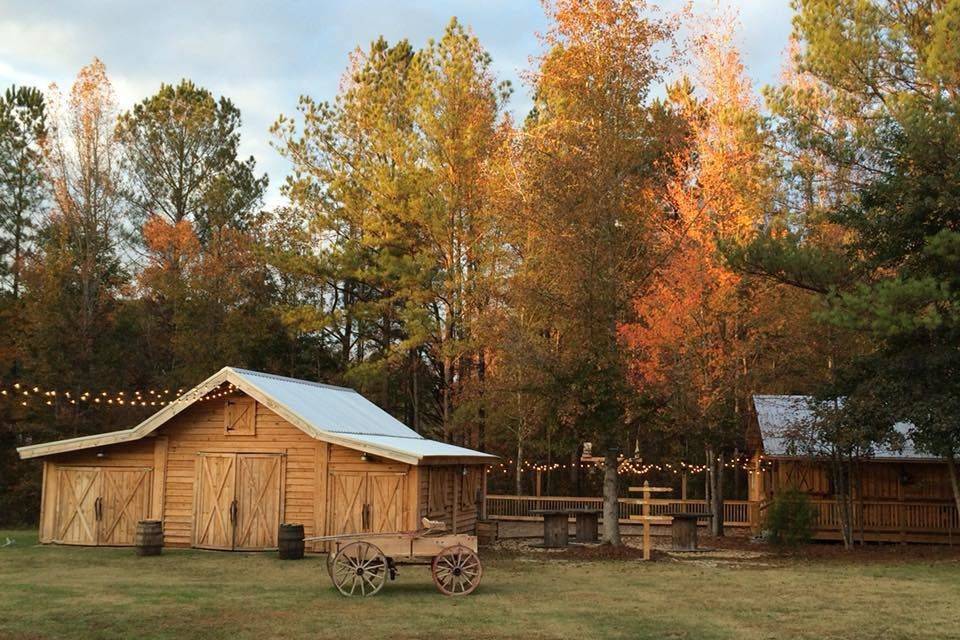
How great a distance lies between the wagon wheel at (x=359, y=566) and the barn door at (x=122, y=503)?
8.93 meters

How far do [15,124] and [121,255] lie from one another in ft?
21.7

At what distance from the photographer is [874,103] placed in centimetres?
2262

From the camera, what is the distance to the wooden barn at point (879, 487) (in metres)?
25.6

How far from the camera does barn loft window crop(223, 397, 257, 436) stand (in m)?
21.8

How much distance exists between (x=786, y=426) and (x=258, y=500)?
523 inches

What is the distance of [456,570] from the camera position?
14.9 meters

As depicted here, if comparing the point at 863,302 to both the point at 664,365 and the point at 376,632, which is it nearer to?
the point at 664,365

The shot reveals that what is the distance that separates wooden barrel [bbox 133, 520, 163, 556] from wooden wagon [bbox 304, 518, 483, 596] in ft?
22.4

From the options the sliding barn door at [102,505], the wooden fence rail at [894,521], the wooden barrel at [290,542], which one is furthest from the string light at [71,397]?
the wooden fence rail at [894,521]

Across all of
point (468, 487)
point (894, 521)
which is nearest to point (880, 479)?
point (894, 521)

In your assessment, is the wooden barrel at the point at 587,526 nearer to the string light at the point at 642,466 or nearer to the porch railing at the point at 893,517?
the string light at the point at 642,466

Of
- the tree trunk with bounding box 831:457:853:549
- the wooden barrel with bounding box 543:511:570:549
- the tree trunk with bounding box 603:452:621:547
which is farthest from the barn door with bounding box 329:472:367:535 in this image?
the tree trunk with bounding box 831:457:853:549

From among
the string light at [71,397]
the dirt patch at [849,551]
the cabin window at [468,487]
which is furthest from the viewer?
the string light at [71,397]

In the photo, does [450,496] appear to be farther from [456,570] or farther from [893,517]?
[893,517]
